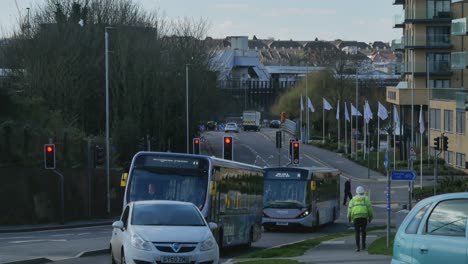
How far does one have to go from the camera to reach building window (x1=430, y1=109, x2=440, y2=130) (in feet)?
280

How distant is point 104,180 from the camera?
53656 millimetres

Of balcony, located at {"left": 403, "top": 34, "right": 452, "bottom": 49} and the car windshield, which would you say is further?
balcony, located at {"left": 403, "top": 34, "right": 452, "bottom": 49}

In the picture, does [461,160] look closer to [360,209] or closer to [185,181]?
[360,209]

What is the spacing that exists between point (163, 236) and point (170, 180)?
6.09 m

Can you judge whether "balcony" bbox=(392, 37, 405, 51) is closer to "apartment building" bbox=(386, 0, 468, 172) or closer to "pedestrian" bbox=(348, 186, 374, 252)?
"apartment building" bbox=(386, 0, 468, 172)

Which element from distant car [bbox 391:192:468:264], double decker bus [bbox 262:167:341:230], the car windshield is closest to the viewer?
distant car [bbox 391:192:468:264]

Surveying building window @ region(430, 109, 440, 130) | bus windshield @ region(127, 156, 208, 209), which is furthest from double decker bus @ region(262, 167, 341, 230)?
building window @ region(430, 109, 440, 130)

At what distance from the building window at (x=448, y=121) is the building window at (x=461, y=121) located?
204cm

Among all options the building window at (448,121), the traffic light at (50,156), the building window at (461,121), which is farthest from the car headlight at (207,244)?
the building window at (448,121)

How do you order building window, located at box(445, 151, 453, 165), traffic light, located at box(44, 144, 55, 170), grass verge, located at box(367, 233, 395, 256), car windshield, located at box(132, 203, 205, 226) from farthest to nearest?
building window, located at box(445, 151, 453, 165), traffic light, located at box(44, 144, 55, 170), grass verge, located at box(367, 233, 395, 256), car windshield, located at box(132, 203, 205, 226)

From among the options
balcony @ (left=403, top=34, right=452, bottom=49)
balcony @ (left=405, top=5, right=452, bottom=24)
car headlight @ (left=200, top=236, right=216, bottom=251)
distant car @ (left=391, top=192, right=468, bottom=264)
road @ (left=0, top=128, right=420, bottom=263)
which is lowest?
road @ (left=0, top=128, right=420, bottom=263)

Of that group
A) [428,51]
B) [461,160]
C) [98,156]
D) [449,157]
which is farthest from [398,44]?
[98,156]

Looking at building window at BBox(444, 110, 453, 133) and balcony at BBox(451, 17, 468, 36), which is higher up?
balcony at BBox(451, 17, 468, 36)

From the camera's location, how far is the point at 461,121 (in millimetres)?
77875
